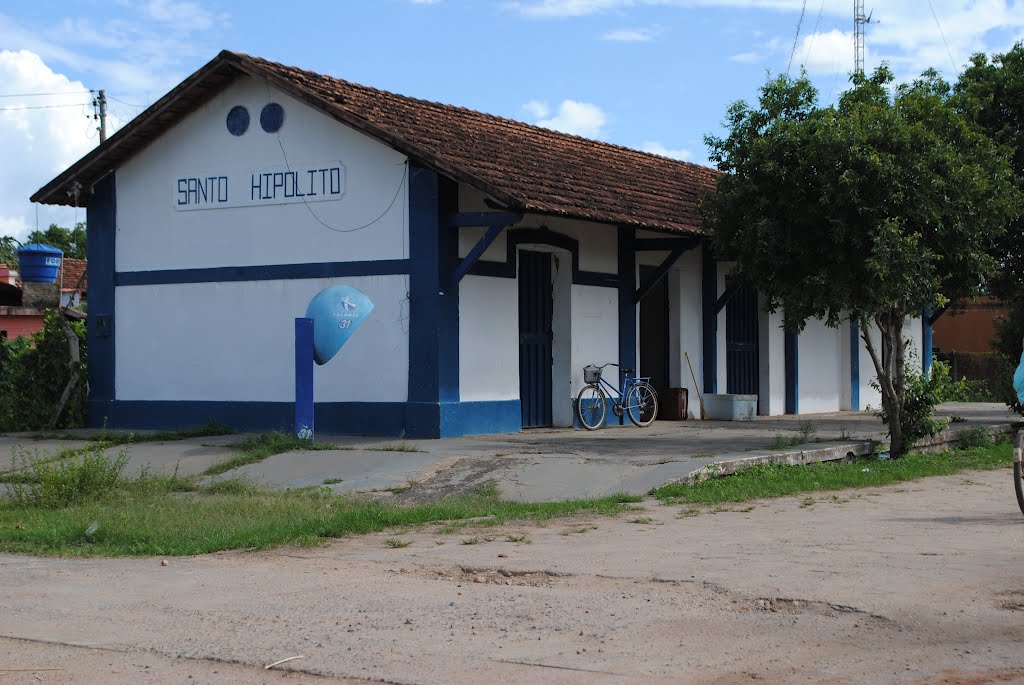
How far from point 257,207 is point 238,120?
4.50ft

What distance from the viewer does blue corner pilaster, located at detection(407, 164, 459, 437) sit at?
54.9ft

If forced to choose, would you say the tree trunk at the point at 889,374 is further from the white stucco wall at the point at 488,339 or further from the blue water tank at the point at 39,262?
the blue water tank at the point at 39,262

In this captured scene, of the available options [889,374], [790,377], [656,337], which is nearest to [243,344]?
[656,337]

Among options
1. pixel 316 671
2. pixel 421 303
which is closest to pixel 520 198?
pixel 421 303

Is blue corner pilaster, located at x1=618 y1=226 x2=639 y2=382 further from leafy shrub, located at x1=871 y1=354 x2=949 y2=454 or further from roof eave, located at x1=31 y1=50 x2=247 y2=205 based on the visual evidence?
roof eave, located at x1=31 y1=50 x2=247 y2=205

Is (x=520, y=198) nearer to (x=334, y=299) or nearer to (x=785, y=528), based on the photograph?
(x=334, y=299)

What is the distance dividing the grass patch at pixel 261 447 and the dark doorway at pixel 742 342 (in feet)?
32.0

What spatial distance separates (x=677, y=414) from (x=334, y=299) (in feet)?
24.7

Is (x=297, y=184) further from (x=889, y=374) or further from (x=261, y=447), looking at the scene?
(x=889, y=374)

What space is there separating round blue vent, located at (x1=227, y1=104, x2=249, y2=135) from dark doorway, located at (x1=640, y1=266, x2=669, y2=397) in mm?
7666

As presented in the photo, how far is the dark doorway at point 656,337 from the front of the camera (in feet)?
73.0

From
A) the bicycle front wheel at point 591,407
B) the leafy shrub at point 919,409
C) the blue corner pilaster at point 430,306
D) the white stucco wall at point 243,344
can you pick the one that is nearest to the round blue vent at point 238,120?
the white stucco wall at point 243,344

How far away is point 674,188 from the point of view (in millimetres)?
22328

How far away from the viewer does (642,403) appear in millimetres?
20141
